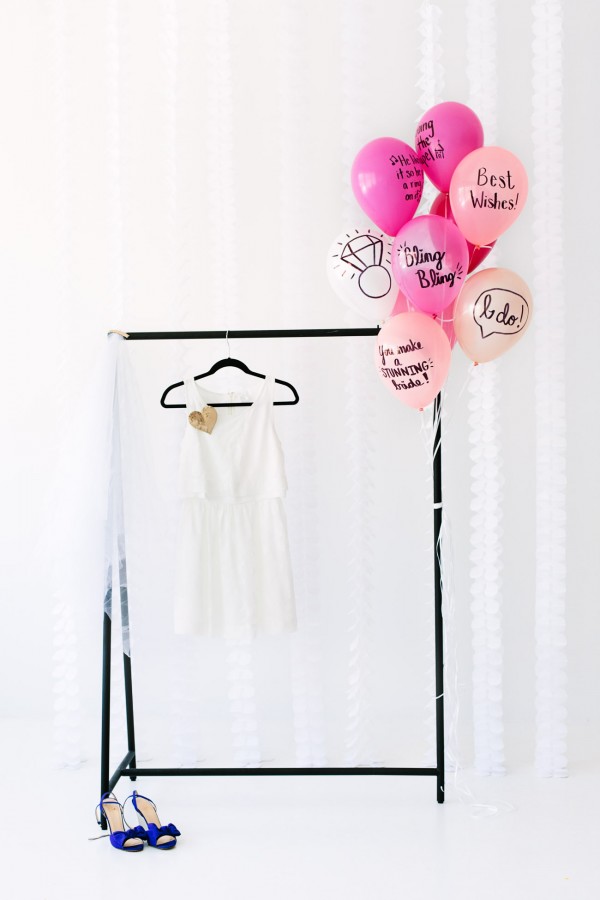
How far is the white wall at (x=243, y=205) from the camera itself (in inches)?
99.8

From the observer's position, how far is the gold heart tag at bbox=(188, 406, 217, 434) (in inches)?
88.2

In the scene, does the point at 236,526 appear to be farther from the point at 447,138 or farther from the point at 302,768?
the point at 447,138

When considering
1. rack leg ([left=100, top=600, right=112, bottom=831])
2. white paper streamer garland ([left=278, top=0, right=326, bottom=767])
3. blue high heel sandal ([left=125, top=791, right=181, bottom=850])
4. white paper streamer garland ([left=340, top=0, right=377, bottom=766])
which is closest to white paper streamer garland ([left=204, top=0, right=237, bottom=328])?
white paper streamer garland ([left=278, top=0, right=326, bottom=767])

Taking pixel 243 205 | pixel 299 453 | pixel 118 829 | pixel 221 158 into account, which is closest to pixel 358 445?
pixel 299 453

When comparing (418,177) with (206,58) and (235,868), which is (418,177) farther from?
(235,868)

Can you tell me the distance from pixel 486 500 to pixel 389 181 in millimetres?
987

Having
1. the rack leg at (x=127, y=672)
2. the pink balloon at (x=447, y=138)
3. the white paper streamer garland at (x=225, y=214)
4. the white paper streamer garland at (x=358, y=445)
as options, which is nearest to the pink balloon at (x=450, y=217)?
the pink balloon at (x=447, y=138)

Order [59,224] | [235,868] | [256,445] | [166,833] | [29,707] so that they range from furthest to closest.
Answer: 1. [29,707]
2. [59,224]
3. [256,445]
4. [166,833]
5. [235,868]

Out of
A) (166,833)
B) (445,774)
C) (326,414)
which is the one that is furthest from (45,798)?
(326,414)

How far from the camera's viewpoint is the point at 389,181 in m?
1.97

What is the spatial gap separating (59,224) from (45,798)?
1735mm

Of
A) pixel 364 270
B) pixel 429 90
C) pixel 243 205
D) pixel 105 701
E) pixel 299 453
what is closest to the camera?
pixel 364 270

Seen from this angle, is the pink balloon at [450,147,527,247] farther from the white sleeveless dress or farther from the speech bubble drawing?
the white sleeveless dress

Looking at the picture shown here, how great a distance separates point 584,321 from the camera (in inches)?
102
